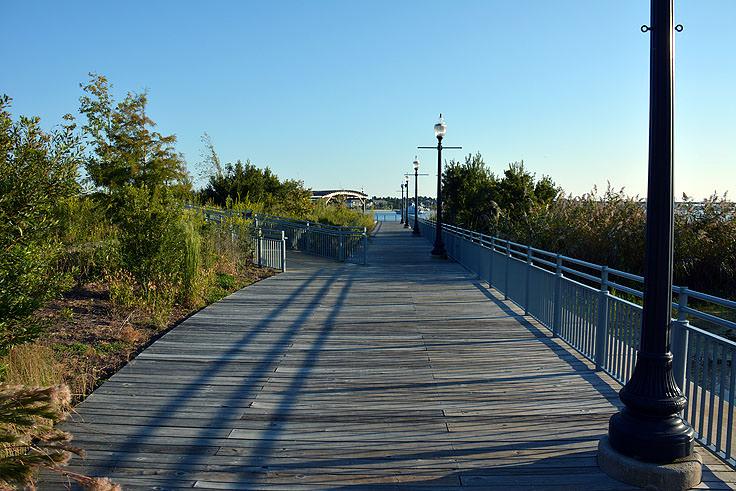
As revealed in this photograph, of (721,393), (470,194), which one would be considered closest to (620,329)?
(721,393)

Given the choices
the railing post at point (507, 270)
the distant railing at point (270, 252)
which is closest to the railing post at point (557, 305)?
the railing post at point (507, 270)

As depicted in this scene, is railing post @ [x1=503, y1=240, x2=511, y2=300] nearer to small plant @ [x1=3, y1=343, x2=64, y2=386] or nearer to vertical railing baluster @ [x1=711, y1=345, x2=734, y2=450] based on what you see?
vertical railing baluster @ [x1=711, y1=345, x2=734, y2=450]

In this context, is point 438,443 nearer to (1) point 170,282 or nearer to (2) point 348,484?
(2) point 348,484

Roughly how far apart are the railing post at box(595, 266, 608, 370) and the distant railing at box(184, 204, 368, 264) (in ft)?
35.1

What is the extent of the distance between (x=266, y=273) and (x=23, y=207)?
9739 mm

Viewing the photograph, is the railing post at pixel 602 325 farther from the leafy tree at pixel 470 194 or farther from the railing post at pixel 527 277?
the leafy tree at pixel 470 194

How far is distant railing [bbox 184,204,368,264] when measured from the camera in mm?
16703

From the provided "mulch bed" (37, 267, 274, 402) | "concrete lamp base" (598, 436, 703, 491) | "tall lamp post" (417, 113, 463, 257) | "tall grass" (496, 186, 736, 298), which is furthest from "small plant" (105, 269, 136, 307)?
"tall lamp post" (417, 113, 463, 257)

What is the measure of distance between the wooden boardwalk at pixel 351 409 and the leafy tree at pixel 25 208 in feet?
3.47

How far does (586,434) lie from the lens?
13.3ft

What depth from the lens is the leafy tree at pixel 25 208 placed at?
417cm

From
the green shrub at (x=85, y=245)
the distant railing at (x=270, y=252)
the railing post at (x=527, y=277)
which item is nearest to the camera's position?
the railing post at (x=527, y=277)

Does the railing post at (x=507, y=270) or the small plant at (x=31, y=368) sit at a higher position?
the railing post at (x=507, y=270)

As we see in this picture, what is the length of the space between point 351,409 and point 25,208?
3.33 m
